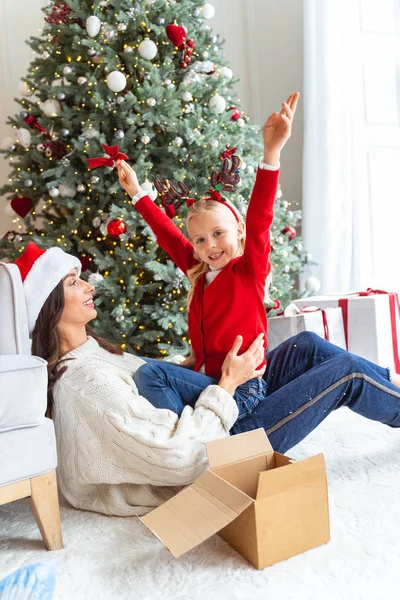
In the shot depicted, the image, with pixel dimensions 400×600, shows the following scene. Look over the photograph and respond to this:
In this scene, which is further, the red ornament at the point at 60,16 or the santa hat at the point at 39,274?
the red ornament at the point at 60,16

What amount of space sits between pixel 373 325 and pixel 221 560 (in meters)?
1.58

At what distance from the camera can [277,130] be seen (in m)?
1.51

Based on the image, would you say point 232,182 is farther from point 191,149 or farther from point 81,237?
point 81,237

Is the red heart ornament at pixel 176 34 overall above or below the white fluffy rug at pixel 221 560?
above

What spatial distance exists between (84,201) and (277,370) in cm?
153

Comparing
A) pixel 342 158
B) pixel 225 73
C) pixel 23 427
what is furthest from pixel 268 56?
pixel 23 427

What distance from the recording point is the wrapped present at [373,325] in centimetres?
258

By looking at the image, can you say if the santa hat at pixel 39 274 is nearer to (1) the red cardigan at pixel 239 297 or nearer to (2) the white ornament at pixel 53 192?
(1) the red cardigan at pixel 239 297

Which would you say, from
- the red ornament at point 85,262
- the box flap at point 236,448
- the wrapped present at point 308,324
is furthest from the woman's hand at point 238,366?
the red ornament at point 85,262

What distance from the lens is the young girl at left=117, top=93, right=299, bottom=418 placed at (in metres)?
1.55

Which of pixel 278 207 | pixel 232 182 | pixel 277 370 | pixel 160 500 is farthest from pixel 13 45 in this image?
pixel 160 500

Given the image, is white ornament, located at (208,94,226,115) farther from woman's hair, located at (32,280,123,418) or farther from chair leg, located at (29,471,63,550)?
chair leg, located at (29,471,63,550)

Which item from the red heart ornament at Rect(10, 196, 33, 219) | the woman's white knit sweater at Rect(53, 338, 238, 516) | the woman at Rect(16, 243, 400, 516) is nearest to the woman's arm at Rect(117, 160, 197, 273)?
the woman at Rect(16, 243, 400, 516)

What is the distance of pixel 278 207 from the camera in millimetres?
3160
